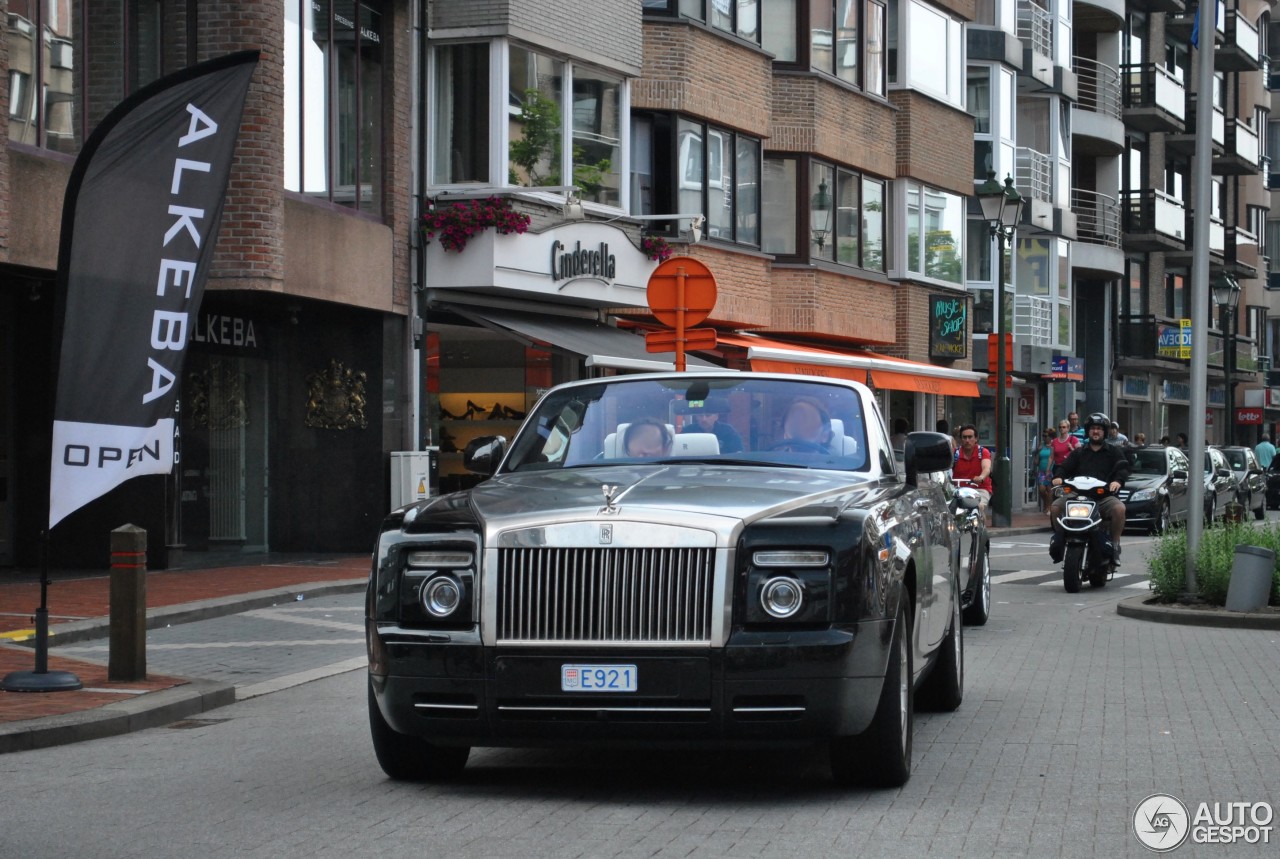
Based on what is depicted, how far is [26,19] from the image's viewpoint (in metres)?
17.2

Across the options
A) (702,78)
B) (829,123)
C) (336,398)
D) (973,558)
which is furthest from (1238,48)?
(973,558)

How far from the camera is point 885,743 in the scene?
7.18 m

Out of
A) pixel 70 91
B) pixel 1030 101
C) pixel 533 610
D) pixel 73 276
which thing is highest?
pixel 1030 101

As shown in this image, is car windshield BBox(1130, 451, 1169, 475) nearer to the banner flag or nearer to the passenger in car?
the banner flag

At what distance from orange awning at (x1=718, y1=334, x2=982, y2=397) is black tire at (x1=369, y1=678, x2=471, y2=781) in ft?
57.0

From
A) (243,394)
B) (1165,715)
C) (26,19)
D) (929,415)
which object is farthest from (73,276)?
(929,415)

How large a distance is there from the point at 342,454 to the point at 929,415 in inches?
767

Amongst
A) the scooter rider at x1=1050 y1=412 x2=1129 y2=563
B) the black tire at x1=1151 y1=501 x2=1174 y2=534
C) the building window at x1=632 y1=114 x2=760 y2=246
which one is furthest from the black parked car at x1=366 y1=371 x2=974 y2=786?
the black tire at x1=1151 y1=501 x2=1174 y2=534

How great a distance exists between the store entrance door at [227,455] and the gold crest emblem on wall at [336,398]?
582 mm

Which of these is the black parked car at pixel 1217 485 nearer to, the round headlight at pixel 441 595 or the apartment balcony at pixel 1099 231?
the apartment balcony at pixel 1099 231

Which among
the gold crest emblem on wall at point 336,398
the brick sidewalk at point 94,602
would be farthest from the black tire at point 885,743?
the gold crest emblem on wall at point 336,398

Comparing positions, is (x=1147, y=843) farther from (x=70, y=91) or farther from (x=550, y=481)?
(x=70, y=91)

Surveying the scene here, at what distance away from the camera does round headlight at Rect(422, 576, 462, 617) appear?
23.1 ft

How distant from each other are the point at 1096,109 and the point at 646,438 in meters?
45.5
